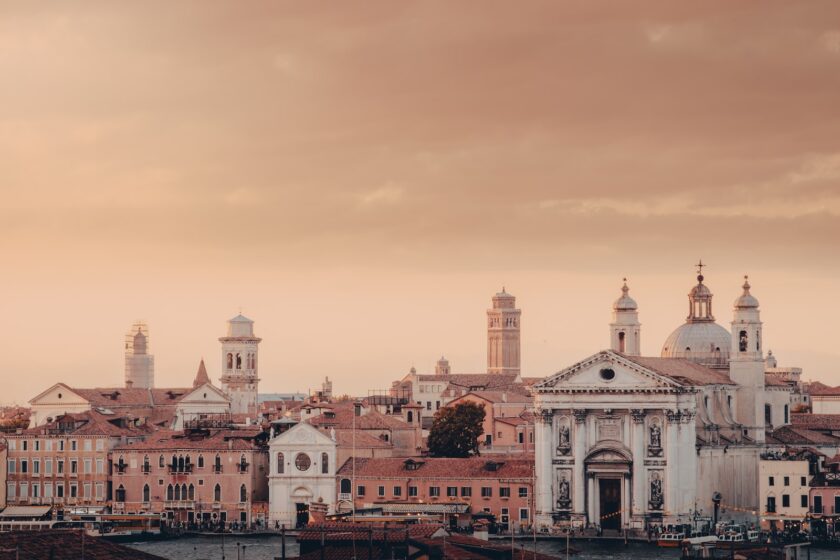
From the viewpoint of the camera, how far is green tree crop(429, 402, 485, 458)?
126 metres

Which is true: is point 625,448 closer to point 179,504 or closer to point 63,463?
point 179,504

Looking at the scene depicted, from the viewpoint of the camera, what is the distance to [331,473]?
375 ft

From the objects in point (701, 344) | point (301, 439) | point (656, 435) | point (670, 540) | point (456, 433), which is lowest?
point (670, 540)

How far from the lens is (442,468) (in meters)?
114

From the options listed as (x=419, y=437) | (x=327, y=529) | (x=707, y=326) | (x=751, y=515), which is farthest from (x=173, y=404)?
(x=327, y=529)

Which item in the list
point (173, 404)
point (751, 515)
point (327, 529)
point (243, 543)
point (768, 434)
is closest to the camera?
point (327, 529)

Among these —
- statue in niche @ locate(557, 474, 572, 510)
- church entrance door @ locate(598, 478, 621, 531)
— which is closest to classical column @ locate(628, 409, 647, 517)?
church entrance door @ locate(598, 478, 621, 531)

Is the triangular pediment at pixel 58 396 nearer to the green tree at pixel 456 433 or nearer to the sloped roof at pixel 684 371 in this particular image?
the green tree at pixel 456 433

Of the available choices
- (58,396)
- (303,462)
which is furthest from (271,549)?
(58,396)

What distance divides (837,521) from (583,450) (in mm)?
11886

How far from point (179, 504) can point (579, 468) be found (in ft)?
63.4

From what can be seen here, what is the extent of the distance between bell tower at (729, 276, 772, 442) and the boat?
1506 cm

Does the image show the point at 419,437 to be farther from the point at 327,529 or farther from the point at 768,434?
the point at 327,529

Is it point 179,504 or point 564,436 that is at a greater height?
point 564,436
